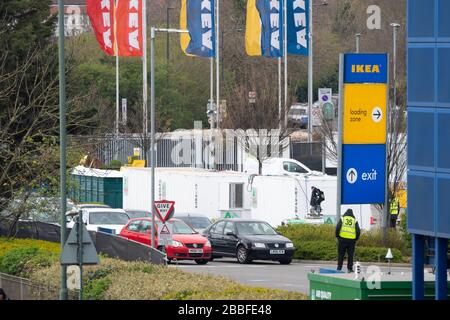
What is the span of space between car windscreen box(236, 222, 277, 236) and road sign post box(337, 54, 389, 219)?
→ 1108 centimetres

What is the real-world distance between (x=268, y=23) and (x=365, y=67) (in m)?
28.9

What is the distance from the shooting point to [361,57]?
28328 mm

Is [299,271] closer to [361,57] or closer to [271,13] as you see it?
[361,57]

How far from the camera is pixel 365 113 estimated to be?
28.4m

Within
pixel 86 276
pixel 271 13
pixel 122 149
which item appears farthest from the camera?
pixel 122 149

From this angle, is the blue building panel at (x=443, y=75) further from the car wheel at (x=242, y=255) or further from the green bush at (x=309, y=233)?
the green bush at (x=309, y=233)

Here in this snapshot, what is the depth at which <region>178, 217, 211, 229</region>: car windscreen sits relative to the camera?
4275 centimetres

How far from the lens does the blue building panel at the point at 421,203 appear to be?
19.0m

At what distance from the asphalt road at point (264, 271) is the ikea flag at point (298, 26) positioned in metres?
17.2

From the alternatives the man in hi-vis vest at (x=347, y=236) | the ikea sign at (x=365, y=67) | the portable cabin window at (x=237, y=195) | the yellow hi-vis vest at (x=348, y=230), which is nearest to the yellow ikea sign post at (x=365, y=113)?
the ikea sign at (x=365, y=67)

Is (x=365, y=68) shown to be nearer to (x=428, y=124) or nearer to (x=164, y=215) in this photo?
(x=164, y=215)

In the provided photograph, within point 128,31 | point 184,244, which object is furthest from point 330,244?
point 128,31
